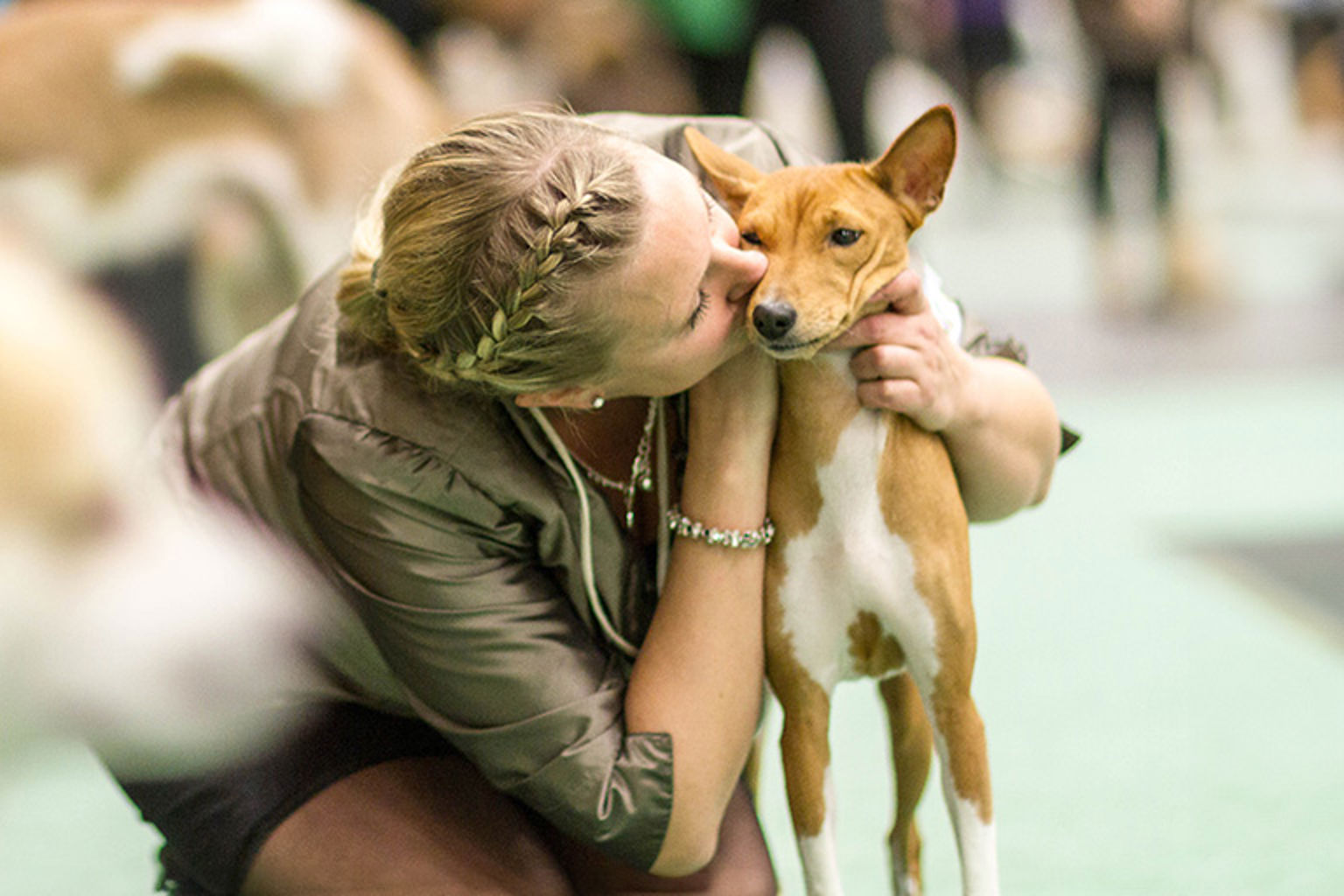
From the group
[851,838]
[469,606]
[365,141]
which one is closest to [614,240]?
[469,606]

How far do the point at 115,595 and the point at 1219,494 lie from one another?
2.59 m

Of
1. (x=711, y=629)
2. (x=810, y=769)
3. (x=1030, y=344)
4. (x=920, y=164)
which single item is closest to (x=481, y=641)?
(x=711, y=629)

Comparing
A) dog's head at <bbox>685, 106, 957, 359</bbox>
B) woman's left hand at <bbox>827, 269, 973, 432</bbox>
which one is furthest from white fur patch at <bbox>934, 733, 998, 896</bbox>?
dog's head at <bbox>685, 106, 957, 359</bbox>

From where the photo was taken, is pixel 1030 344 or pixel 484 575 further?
pixel 1030 344

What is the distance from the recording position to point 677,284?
128 centimetres

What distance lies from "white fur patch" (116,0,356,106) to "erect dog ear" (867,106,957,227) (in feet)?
7.06

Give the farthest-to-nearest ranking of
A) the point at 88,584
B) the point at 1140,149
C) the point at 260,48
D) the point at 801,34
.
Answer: the point at 1140,149
the point at 801,34
the point at 260,48
the point at 88,584

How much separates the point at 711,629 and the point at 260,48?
2.23 m

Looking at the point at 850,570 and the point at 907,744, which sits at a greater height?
the point at 850,570

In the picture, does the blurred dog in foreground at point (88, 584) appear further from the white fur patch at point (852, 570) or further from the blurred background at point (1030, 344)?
the white fur patch at point (852, 570)

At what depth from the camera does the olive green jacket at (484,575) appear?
146cm

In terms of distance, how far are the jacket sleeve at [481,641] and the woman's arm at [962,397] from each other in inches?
16.4

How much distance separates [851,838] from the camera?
208 cm

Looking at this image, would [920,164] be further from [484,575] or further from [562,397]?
A: [484,575]
